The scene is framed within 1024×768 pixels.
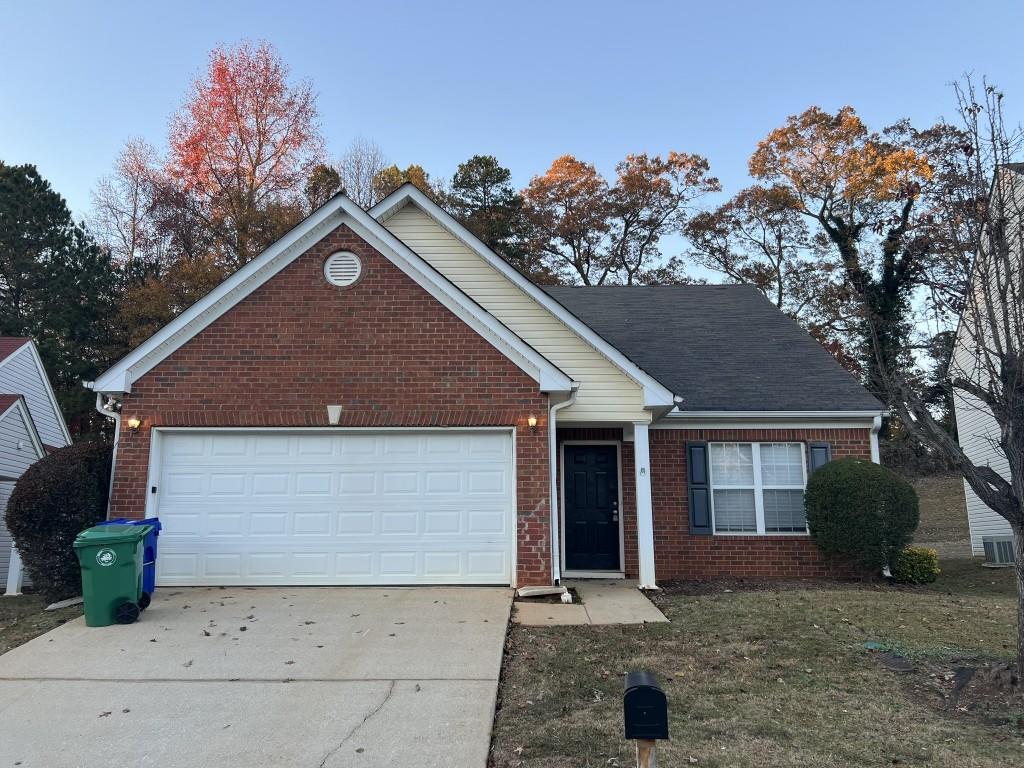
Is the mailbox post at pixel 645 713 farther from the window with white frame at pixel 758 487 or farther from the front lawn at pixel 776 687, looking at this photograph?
the window with white frame at pixel 758 487

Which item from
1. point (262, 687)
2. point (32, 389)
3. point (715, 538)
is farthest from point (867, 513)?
point (32, 389)

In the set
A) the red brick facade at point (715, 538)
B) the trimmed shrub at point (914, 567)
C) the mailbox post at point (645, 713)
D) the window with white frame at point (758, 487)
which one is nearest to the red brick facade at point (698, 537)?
the red brick facade at point (715, 538)

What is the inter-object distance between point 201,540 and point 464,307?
468 centimetres

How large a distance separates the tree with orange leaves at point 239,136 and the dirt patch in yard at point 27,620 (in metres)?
19.5

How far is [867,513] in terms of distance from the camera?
1004 centimetres

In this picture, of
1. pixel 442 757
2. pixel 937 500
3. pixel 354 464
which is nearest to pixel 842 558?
pixel 354 464

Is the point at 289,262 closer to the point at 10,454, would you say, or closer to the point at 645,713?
the point at 645,713

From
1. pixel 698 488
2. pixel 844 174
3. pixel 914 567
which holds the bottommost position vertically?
pixel 914 567

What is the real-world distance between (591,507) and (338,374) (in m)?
4.72

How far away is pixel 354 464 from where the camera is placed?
9328 millimetres

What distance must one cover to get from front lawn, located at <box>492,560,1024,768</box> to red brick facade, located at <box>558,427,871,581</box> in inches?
94.2

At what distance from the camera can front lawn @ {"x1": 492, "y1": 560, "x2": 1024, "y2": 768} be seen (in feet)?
14.0

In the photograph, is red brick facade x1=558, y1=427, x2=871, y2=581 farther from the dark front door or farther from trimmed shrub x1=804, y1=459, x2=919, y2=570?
trimmed shrub x1=804, y1=459, x2=919, y2=570

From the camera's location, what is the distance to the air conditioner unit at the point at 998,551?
46.0 feet
